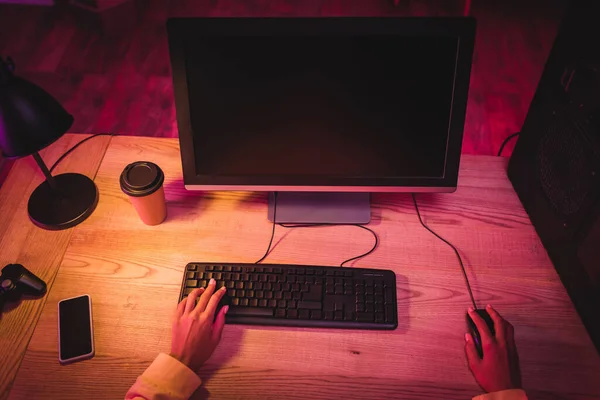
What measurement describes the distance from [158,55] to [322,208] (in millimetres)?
2074

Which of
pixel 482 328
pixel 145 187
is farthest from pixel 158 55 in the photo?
pixel 482 328

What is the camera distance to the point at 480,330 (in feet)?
3.12

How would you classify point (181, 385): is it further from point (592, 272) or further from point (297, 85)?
point (592, 272)

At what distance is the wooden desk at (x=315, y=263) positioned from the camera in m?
0.91

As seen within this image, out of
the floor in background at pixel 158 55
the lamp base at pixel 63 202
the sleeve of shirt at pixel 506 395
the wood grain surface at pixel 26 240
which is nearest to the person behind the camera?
the sleeve of shirt at pixel 506 395

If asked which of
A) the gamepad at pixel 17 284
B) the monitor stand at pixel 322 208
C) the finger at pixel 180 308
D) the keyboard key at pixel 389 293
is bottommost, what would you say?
the finger at pixel 180 308

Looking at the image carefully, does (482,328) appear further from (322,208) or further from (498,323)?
(322,208)

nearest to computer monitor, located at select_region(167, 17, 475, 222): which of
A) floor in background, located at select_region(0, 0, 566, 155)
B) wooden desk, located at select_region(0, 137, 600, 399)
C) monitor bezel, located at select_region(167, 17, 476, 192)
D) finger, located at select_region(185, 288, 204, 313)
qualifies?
monitor bezel, located at select_region(167, 17, 476, 192)

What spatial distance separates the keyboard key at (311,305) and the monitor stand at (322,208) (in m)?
0.20

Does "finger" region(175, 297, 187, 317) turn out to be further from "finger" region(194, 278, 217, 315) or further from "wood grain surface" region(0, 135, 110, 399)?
"wood grain surface" region(0, 135, 110, 399)

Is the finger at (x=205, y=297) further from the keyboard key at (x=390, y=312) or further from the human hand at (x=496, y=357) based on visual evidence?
the human hand at (x=496, y=357)

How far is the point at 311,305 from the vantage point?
3.25 ft

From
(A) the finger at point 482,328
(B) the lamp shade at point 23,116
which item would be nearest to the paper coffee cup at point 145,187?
(B) the lamp shade at point 23,116

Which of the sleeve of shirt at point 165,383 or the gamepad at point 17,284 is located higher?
the gamepad at point 17,284
